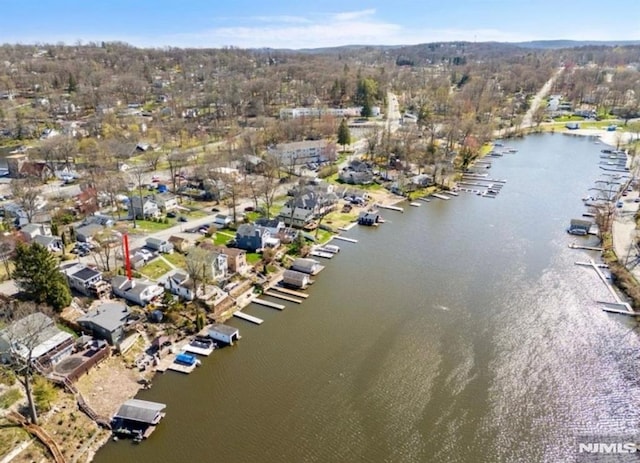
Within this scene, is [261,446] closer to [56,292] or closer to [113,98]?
[56,292]

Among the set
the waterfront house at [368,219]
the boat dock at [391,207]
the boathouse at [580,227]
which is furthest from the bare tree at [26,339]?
the boathouse at [580,227]

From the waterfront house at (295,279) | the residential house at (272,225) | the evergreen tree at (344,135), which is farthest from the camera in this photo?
the evergreen tree at (344,135)

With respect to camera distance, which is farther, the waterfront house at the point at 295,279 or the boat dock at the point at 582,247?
the boat dock at the point at 582,247

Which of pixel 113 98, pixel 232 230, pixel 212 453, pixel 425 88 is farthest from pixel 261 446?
pixel 425 88

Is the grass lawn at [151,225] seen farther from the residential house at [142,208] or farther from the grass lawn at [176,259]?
the grass lawn at [176,259]

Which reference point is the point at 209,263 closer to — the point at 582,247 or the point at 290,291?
the point at 290,291

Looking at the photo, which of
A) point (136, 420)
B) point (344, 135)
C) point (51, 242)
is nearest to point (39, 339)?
point (136, 420)
